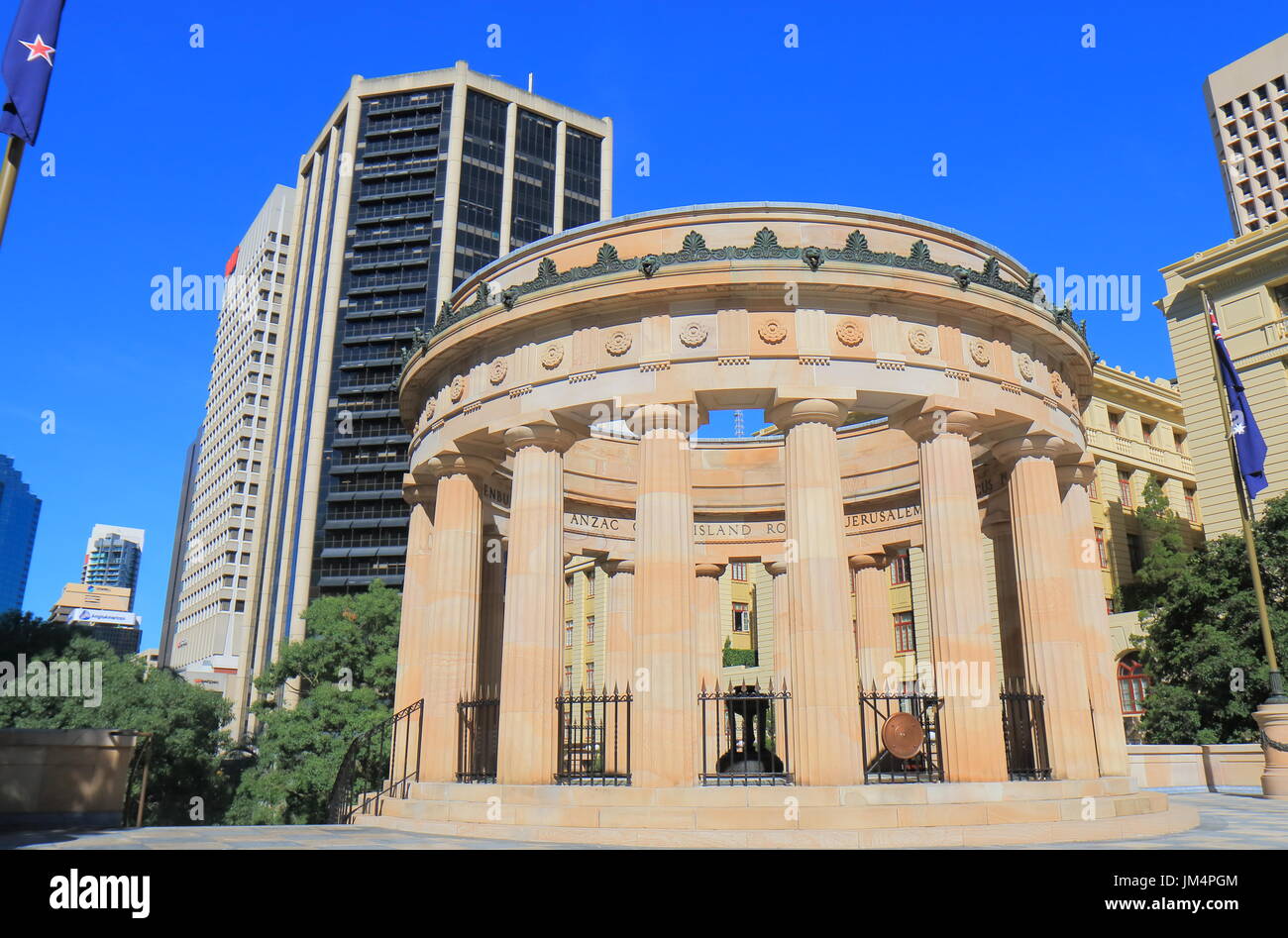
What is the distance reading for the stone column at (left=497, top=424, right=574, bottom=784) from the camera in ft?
60.0

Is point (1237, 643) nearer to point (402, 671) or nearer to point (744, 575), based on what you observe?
point (402, 671)

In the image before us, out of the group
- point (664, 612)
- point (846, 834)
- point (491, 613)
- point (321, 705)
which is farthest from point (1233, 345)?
point (321, 705)

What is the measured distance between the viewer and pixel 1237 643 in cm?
3741

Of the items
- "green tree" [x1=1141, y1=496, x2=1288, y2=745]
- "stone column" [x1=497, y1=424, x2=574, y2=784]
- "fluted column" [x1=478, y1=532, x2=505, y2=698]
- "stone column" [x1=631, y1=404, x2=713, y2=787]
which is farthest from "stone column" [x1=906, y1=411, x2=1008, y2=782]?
"green tree" [x1=1141, y1=496, x2=1288, y2=745]

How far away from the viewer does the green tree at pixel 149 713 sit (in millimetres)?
51062

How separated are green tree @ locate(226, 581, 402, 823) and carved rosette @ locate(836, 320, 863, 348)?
34.7 meters

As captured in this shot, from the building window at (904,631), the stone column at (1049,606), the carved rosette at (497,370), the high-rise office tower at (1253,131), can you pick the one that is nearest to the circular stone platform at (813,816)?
the stone column at (1049,606)

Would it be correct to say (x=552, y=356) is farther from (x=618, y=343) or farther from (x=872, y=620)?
(x=872, y=620)

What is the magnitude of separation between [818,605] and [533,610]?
5.78 metres

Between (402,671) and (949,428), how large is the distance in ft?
48.1

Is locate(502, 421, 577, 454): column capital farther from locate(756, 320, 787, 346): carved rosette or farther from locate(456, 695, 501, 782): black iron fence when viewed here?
locate(456, 695, 501, 782): black iron fence

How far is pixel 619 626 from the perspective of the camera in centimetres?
2866

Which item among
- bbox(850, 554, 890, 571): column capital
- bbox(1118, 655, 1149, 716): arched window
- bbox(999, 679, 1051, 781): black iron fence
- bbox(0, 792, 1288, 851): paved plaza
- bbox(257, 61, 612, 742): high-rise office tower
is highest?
bbox(257, 61, 612, 742): high-rise office tower
